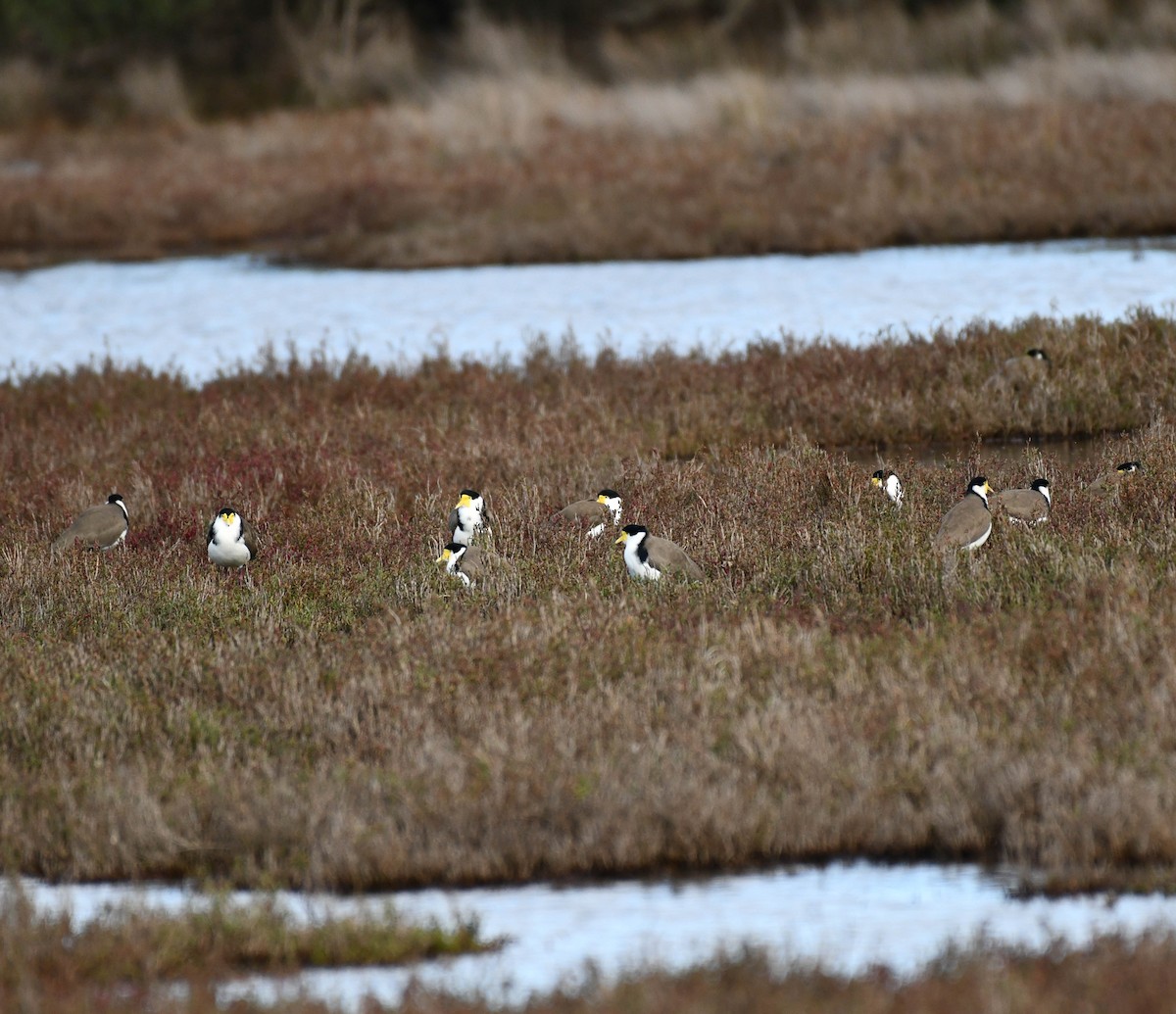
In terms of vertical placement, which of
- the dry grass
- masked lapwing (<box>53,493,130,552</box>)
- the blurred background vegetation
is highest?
the blurred background vegetation

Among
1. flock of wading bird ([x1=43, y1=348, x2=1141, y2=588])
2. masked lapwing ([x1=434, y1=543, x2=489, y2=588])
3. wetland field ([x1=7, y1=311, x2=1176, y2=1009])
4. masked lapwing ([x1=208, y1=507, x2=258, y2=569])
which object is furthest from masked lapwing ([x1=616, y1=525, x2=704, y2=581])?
masked lapwing ([x1=208, y1=507, x2=258, y2=569])

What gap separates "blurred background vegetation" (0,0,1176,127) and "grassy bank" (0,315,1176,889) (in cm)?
2411

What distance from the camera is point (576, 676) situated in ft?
23.2

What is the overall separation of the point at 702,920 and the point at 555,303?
16.7 m

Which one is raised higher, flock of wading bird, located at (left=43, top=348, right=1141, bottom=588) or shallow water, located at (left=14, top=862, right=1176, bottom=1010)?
flock of wading bird, located at (left=43, top=348, right=1141, bottom=588)

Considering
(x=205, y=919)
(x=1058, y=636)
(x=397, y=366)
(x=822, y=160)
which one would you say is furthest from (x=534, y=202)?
(x=205, y=919)

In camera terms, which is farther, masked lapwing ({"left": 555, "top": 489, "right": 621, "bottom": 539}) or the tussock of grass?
masked lapwing ({"left": 555, "top": 489, "right": 621, "bottom": 539})

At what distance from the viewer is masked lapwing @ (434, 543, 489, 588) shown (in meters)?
8.74

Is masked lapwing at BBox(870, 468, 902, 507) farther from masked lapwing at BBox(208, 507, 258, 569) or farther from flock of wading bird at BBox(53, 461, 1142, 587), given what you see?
masked lapwing at BBox(208, 507, 258, 569)

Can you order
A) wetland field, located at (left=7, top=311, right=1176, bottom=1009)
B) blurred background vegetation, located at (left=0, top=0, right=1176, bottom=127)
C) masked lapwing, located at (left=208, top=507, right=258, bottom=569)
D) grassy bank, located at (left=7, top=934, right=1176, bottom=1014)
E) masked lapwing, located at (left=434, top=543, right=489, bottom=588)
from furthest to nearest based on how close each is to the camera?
blurred background vegetation, located at (left=0, top=0, right=1176, bottom=127) < masked lapwing, located at (left=208, top=507, right=258, bottom=569) < masked lapwing, located at (left=434, top=543, right=489, bottom=588) < wetland field, located at (left=7, top=311, right=1176, bottom=1009) < grassy bank, located at (left=7, top=934, right=1176, bottom=1014)

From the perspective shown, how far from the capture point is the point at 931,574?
805cm

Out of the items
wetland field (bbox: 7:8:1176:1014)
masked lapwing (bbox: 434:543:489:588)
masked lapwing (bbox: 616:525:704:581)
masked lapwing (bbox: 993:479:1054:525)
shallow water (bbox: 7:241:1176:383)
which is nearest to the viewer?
wetland field (bbox: 7:8:1176:1014)

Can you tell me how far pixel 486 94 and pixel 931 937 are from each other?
3010cm

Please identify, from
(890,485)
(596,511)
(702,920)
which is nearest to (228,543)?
(596,511)
